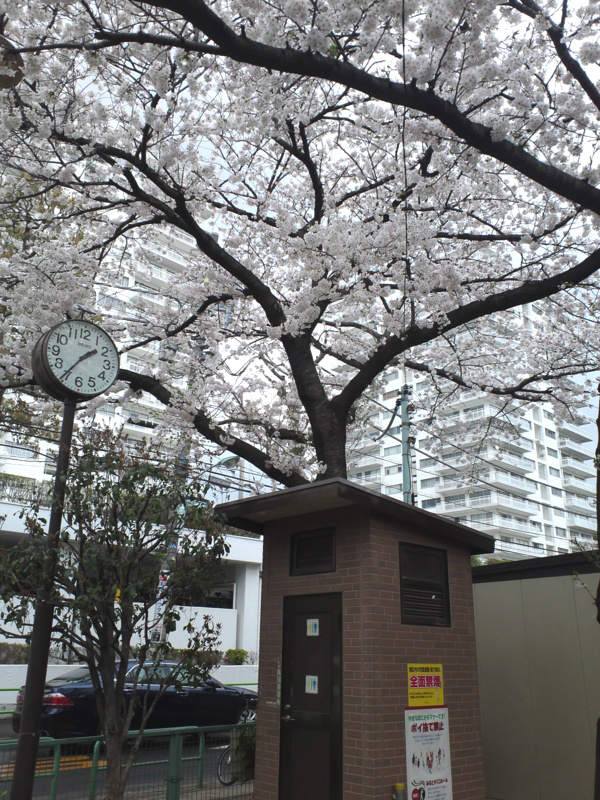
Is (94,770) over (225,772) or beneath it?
over

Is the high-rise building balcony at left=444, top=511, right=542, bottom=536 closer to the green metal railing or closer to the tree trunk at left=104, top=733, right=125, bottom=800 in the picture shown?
the green metal railing

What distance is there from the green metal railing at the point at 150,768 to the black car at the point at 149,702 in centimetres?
133

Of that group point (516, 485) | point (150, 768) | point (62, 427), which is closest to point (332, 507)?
point (62, 427)

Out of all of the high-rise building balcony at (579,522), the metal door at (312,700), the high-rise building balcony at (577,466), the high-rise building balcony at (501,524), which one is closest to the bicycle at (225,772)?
the metal door at (312,700)

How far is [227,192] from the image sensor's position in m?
11.0

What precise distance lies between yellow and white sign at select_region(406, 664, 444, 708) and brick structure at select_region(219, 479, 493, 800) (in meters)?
0.08

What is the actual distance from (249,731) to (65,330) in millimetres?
5536

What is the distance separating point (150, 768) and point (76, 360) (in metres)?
4.85

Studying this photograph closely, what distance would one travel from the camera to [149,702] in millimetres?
11695

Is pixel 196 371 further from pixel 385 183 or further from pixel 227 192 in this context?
pixel 385 183

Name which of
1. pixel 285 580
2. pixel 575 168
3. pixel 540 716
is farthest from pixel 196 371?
pixel 540 716

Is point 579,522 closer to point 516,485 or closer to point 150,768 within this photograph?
point 516,485

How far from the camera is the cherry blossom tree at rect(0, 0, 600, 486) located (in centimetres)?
593

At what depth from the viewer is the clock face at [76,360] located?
551 centimetres
